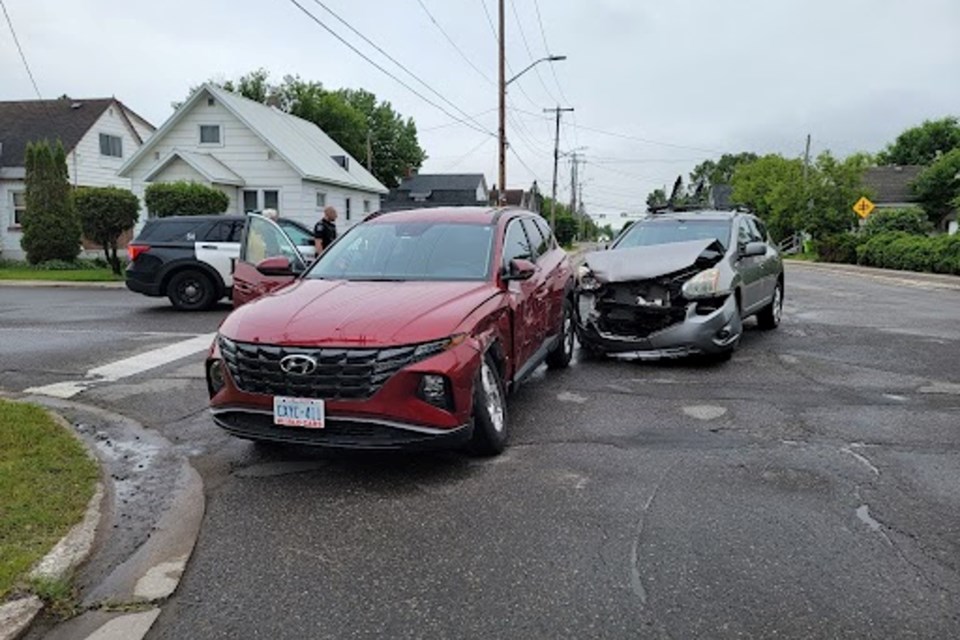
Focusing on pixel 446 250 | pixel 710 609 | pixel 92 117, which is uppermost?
pixel 92 117

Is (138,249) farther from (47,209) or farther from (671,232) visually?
(47,209)

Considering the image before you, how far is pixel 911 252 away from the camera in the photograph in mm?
31109

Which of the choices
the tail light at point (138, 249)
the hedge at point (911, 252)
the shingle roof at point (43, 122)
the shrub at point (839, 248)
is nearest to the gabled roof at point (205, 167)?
the shingle roof at point (43, 122)

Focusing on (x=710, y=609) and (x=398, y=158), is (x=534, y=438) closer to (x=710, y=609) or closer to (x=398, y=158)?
(x=710, y=609)

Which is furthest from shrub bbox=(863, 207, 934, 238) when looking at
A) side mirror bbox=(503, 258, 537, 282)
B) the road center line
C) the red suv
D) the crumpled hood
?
the red suv

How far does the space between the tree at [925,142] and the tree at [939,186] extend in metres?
21.3

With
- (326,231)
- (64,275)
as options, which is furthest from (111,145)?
(326,231)

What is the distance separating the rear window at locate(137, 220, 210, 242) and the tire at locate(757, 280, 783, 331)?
9.24 metres

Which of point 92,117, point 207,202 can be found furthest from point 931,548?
point 92,117

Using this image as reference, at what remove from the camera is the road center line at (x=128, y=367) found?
23.4ft

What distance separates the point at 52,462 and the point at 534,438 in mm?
3145

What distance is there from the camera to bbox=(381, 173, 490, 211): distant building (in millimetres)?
59719

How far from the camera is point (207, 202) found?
22500 millimetres

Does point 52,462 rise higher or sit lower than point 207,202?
lower
